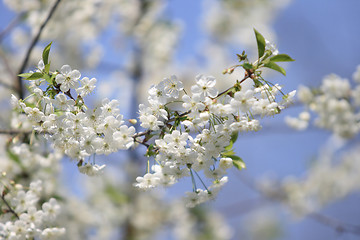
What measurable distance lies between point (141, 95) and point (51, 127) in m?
5.51

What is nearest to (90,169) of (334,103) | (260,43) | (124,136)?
(124,136)

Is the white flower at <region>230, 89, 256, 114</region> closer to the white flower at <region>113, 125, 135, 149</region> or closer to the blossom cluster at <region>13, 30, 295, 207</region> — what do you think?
the blossom cluster at <region>13, 30, 295, 207</region>

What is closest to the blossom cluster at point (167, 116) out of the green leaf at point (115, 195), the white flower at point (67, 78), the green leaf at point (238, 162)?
the white flower at point (67, 78)

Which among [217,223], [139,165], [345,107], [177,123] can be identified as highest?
[139,165]

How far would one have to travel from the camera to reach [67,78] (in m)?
1.34

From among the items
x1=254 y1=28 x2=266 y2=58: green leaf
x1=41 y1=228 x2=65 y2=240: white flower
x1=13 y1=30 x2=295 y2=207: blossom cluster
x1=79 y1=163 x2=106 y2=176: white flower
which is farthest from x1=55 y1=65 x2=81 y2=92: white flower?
x1=41 y1=228 x2=65 y2=240: white flower

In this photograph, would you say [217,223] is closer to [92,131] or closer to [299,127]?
[299,127]

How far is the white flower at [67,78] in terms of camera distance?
1.32 m

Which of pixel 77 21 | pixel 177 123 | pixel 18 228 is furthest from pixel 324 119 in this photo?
pixel 77 21

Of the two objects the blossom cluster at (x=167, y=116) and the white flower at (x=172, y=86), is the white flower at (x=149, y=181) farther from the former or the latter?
the white flower at (x=172, y=86)

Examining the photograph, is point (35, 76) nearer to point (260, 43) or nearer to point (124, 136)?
point (124, 136)

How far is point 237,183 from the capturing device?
11.4 meters

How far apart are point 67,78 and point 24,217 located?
33.4 inches

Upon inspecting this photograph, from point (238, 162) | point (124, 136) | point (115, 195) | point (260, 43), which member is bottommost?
point (238, 162)
